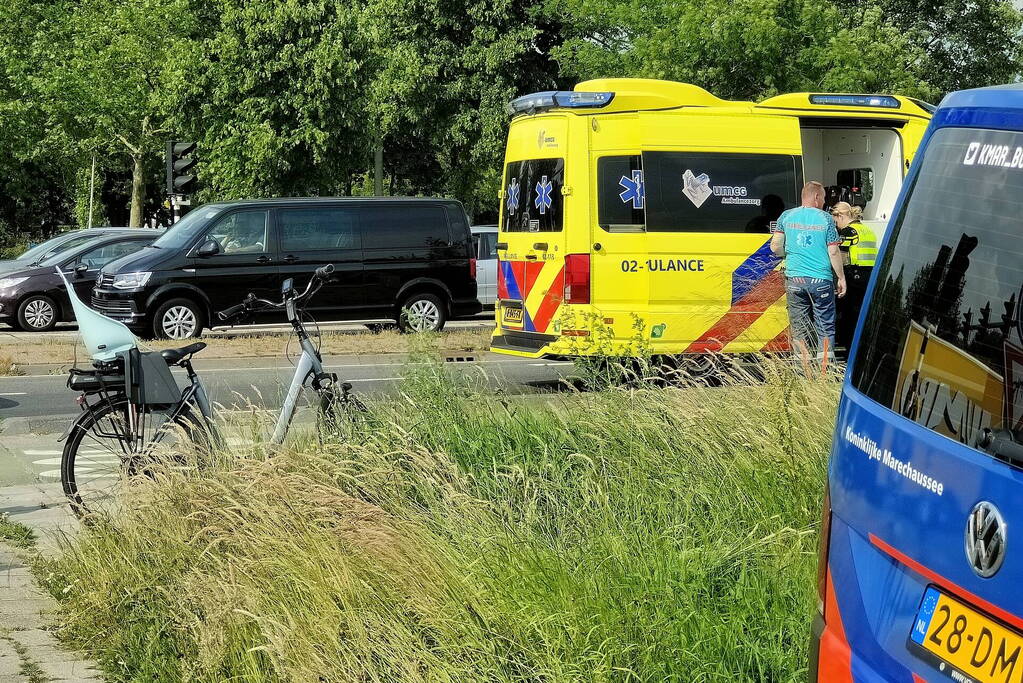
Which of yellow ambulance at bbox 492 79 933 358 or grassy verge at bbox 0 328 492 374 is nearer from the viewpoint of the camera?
yellow ambulance at bbox 492 79 933 358

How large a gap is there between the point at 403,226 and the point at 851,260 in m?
7.53

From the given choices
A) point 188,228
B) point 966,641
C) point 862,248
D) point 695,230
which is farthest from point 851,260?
point 966,641

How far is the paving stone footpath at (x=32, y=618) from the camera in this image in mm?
4777

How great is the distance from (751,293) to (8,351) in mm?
9594

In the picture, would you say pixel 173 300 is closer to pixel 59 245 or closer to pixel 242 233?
pixel 242 233

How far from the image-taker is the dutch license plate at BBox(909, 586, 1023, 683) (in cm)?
218

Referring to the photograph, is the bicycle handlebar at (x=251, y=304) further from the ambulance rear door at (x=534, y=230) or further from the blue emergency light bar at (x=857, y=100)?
the blue emergency light bar at (x=857, y=100)

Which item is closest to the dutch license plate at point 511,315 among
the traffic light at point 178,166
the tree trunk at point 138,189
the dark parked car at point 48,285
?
the traffic light at point 178,166

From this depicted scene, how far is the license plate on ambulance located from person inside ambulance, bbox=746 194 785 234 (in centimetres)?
236

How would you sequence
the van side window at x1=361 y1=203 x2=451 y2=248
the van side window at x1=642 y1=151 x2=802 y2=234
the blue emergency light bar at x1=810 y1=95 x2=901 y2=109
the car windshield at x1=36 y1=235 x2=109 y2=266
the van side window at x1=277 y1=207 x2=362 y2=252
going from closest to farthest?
1. the van side window at x1=642 y1=151 x2=802 y2=234
2. the blue emergency light bar at x1=810 y1=95 x2=901 y2=109
3. the van side window at x1=277 y1=207 x2=362 y2=252
4. the van side window at x1=361 y1=203 x2=451 y2=248
5. the car windshield at x1=36 y1=235 x2=109 y2=266

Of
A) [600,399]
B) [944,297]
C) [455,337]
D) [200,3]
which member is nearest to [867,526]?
[944,297]

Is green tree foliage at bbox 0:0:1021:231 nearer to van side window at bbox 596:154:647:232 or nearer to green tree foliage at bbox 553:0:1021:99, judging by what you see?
green tree foliage at bbox 553:0:1021:99

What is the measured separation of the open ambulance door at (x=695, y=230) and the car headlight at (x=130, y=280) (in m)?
8.23

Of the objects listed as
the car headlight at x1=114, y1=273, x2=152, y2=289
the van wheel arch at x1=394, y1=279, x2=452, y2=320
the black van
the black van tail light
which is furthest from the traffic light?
the black van tail light
